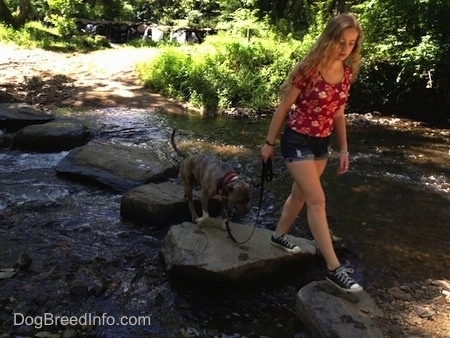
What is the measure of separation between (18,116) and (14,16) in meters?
15.6

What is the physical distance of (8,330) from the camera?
331 centimetres

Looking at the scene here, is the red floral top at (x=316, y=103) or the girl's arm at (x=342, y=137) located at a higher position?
the red floral top at (x=316, y=103)

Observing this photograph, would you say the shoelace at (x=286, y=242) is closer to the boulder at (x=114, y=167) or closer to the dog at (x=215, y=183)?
the dog at (x=215, y=183)

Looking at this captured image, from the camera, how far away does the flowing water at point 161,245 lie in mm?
3689

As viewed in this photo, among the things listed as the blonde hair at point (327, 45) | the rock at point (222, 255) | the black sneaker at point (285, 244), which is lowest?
the rock at point (222, 255)

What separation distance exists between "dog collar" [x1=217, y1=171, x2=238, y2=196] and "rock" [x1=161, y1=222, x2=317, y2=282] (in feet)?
1.64

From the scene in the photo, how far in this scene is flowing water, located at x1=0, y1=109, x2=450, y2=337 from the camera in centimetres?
369

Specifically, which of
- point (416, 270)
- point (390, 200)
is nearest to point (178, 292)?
point (416, 270)

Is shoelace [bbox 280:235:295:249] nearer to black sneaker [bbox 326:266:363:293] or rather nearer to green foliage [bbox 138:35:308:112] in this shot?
black sneaker [bbox 326:266:363:293]

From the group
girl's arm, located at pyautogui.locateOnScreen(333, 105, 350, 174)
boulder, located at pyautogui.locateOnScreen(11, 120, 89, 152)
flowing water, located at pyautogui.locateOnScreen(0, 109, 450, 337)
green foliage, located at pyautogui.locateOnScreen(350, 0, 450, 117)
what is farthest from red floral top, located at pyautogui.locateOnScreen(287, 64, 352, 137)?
green foliage, located at pyautogui.locateOnScreen(350, 0, 450, 117)

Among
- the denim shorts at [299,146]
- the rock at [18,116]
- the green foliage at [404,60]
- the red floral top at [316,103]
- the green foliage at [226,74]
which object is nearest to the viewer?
the red floral top at [316,103]

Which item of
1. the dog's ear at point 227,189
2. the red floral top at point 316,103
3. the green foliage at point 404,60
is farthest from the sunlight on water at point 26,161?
the green foliage at point 404,60

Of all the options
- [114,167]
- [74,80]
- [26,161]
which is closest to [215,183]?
[114,167]

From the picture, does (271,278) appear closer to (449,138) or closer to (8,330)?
(8,330)
